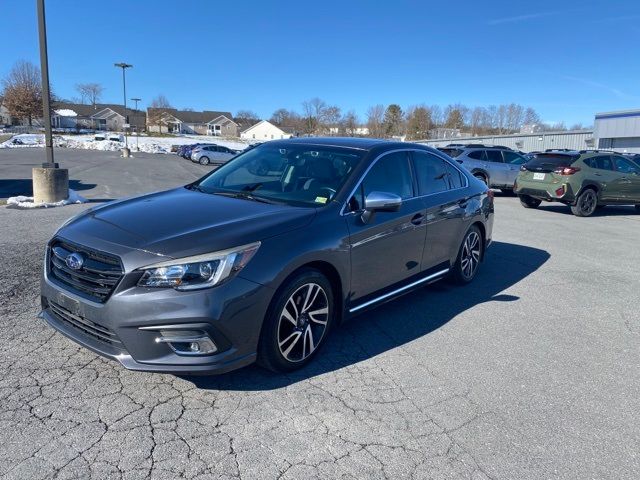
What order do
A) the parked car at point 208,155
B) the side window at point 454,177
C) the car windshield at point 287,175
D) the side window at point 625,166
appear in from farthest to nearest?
the parked car at point 208,155
the side window at point 625,166
the side window at point 454,177
the car windshield at point 287,175

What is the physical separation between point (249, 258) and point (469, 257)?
144 inches

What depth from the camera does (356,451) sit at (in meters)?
2.71

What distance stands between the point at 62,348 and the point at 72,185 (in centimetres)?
1404

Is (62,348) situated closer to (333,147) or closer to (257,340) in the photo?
(257,340)

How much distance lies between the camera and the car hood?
303cm

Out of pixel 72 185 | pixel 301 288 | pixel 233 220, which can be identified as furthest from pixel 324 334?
pixel 72 185

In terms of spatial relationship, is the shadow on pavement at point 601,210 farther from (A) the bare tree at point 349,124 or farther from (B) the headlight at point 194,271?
(A) the bare tree at point 349,124

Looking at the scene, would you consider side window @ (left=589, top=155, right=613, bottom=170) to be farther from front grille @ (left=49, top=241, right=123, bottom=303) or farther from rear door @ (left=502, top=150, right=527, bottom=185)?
front grille @ (left=49, top=241, right=123, bottom=303)

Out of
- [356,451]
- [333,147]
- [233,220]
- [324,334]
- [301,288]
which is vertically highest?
[333,147]

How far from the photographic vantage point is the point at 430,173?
5180 mm

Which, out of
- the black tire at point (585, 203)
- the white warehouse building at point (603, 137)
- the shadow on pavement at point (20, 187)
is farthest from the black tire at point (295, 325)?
the white warehouse building at point (603, 137)

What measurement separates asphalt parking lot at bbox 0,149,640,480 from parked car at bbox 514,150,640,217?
8.70 metres

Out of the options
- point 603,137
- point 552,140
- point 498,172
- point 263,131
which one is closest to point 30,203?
point 498,172

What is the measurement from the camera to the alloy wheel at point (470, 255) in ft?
19.0
